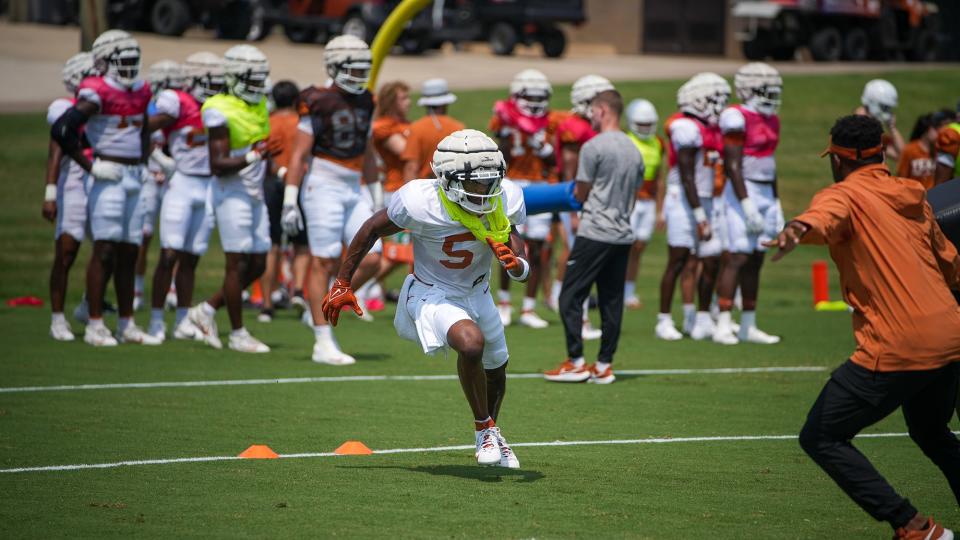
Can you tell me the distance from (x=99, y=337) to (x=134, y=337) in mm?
385

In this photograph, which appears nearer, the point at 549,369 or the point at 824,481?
the point at 824,481

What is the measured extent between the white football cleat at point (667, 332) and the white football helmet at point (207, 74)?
5.01 metres

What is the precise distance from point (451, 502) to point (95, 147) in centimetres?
685

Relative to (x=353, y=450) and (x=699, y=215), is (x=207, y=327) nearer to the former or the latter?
(x=699, y=215)

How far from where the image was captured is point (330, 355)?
1234cm

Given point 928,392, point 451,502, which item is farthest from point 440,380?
point 928,392

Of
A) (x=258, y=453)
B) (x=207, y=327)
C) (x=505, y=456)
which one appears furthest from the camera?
(x=207, y=327)

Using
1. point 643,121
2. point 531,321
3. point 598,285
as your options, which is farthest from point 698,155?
point 598,285

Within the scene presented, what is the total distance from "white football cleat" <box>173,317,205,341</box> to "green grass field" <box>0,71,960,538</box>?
31 cm

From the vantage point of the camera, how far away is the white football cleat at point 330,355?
1235 cm

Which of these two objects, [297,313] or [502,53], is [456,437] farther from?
[502,53]

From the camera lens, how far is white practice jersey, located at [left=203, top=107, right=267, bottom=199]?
12.6 metres

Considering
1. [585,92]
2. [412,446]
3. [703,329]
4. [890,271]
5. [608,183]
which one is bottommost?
[703,329]

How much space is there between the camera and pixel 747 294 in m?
14.3
